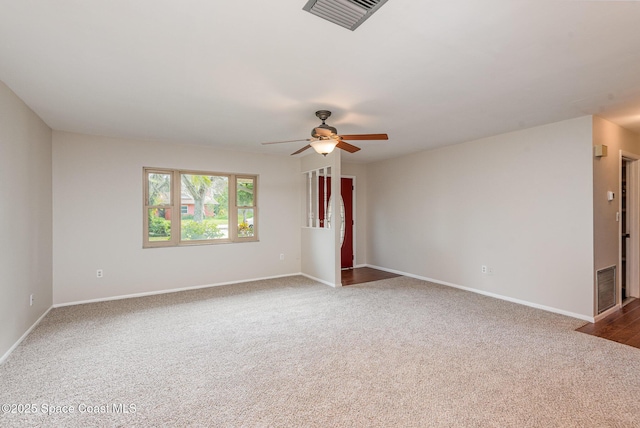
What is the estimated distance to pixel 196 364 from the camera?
2.62 meters

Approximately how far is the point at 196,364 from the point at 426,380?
6.25ft

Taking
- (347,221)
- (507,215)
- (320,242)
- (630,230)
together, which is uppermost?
(507,215)

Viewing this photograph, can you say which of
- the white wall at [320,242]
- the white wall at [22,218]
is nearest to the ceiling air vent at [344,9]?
the white wall at [22,218]

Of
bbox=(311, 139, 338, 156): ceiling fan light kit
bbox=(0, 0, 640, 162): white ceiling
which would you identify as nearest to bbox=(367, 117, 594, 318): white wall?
bbox=(0, 0, 640, 162): white ceiling

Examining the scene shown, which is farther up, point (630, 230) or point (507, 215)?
point (507, 215)

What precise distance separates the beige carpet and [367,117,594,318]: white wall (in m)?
0.49

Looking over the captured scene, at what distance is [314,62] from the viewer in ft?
7.64

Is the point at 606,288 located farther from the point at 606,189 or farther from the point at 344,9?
the point at 344,9

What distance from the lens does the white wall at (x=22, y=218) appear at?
8.93 ft

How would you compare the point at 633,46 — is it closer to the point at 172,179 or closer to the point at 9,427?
the point at 9,427

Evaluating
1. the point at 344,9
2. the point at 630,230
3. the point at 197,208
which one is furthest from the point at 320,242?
the point at 630,230

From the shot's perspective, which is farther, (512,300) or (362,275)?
(362,275)

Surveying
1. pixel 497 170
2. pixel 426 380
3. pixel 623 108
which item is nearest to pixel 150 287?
pixel 426 380

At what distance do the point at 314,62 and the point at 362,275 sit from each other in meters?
4.58
